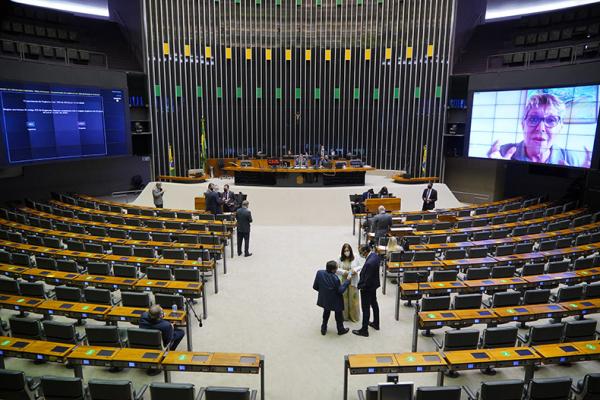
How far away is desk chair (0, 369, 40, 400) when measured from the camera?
4398mm

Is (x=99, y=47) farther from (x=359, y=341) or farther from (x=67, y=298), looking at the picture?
(x=359, y=341)

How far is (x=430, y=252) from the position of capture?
8.58m

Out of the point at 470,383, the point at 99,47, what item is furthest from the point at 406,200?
the point at 99,47

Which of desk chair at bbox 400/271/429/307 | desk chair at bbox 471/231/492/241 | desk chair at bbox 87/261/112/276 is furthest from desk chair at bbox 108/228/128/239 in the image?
desk chair at bbox 471/231/492/241

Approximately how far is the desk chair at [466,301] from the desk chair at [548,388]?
84.3 inches

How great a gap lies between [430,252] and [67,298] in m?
6.83

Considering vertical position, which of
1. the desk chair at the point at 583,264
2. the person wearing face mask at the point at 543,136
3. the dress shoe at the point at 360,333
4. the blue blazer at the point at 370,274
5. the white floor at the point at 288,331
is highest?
the person wearing face mask at the point at 543,136

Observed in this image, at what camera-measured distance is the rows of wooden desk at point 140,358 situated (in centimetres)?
469

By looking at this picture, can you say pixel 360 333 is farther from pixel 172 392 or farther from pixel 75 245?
pixel 75 245

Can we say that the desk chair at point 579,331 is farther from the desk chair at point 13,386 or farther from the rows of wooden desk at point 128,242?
the desk chair at point 13,386

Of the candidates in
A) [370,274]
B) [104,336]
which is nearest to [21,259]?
[104,336]

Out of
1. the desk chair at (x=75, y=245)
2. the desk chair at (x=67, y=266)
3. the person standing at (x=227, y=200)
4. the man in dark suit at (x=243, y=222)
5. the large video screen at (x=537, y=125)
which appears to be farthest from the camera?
the large video screen at (x=537, y=125)

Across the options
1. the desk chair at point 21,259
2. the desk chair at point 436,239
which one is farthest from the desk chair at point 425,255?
the desk chair at point 21,259

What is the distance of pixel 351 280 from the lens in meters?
6.84
